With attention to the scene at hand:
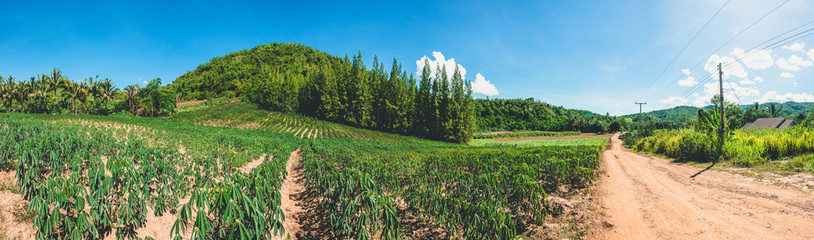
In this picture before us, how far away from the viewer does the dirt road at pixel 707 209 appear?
6.17 meters

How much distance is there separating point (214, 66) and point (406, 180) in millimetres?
130682

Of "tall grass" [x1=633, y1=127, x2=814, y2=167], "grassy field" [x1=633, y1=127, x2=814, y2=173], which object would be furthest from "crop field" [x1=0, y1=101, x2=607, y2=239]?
"tall grass" [x1=633, y1=127, x2=814, y2=167]

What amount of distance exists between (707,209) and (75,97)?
73.5m

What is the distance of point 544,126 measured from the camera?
99.9 m

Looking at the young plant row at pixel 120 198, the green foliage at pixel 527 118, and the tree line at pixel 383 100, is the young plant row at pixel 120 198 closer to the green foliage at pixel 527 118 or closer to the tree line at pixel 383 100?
the tree line at pixel 383 100

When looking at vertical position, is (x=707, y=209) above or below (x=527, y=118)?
below

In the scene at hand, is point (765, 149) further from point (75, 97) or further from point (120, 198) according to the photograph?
point (75, 97)

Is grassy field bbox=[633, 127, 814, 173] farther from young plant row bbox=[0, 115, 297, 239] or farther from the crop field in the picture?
young plant row bbox=[0, 115, 297, 239]

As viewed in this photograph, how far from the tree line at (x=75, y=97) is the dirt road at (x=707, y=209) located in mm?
69258

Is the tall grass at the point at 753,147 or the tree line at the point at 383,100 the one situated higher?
the tree line at the point at 383,100

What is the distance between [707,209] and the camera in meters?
7.66

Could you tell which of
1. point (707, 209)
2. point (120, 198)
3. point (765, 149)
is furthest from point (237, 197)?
point (765, 149)

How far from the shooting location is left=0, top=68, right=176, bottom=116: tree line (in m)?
42.4

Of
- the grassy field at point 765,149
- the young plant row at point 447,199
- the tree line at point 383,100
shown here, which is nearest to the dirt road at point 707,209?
the young plant row at point 447,199
